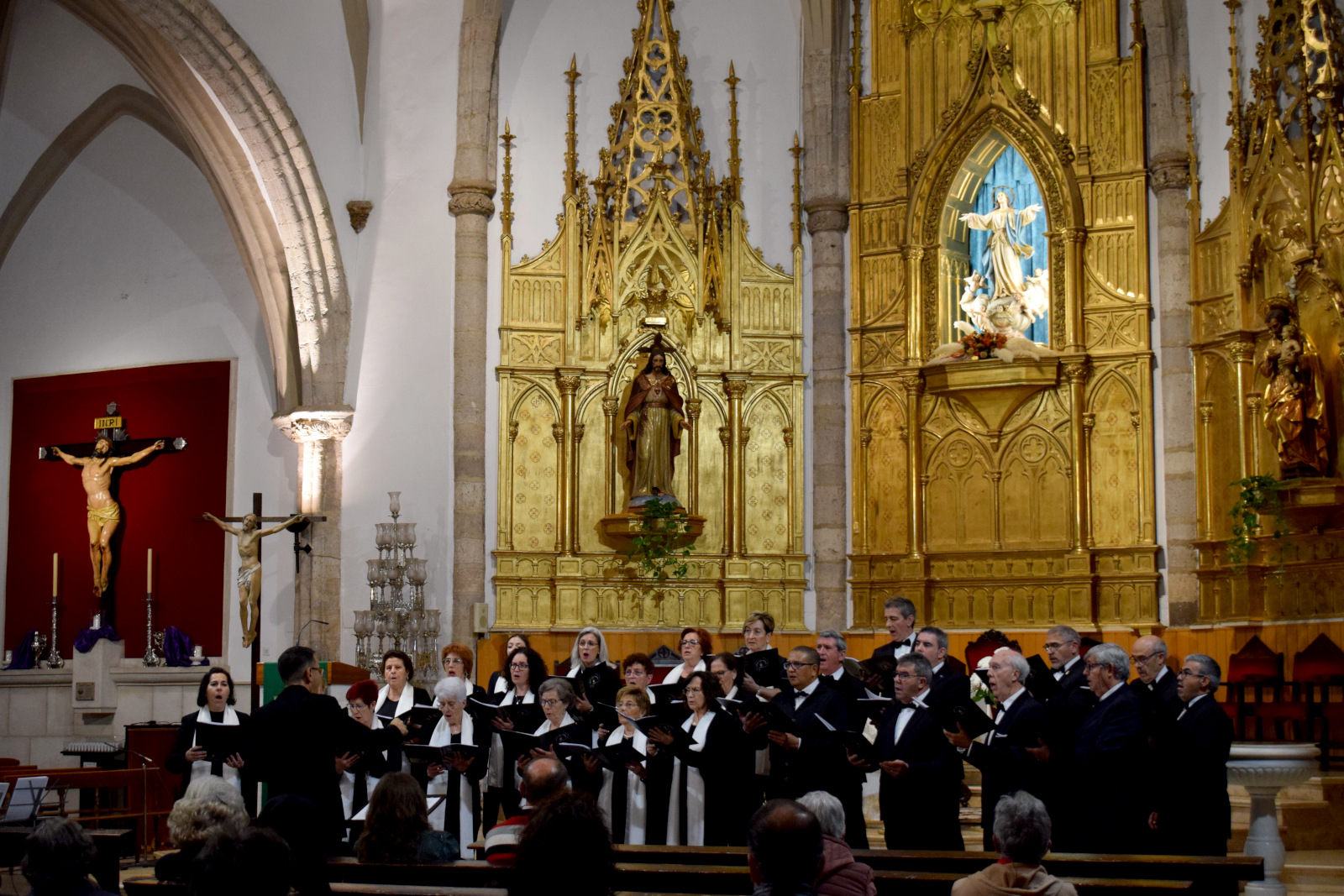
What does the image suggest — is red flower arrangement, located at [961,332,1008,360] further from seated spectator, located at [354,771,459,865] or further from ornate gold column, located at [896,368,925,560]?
seated spectator, located at [354,771,459,865]

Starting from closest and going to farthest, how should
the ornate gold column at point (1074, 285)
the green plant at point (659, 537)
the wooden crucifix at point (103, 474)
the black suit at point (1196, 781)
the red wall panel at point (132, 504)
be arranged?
the black suit at point (1196, 781), the ornate gold column at point (1074, 285), the green plant at point (659, 537), the wooden crucifix at point (103, 474), the red wall panel at point (132, 504)

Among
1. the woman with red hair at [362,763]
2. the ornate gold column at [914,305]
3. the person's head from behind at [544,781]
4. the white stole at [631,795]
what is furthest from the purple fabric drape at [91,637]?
the person's head from behind at [544,781]

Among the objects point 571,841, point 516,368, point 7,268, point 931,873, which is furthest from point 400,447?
point 571,841

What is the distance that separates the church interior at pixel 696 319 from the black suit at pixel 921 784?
6.74 meters

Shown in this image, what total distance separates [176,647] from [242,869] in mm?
12288

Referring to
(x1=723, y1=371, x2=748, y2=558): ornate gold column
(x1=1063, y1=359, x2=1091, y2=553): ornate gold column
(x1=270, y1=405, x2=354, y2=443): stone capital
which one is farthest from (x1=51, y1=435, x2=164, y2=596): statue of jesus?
(x1=1063, y1=359, x2=1091, y2=553): ornate gold column

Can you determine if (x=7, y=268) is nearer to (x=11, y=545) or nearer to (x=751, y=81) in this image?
(x=11, y=545)

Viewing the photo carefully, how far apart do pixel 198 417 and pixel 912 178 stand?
7.82 meters

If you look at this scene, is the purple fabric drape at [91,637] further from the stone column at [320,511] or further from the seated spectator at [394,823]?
the seated spectator at [394,823]

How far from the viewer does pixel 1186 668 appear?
6.65 meters

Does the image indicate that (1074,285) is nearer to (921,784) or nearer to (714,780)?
(714,780)

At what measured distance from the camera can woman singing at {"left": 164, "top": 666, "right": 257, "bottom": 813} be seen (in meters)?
7.25

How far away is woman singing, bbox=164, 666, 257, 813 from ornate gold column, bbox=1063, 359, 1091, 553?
7879 mm

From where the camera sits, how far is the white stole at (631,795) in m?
7.45
